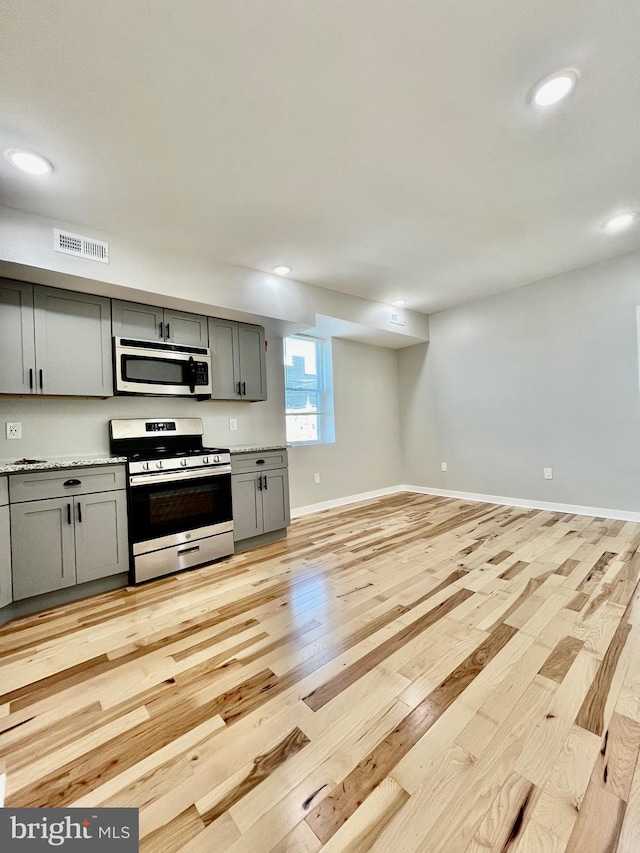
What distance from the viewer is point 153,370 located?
308 centimetres

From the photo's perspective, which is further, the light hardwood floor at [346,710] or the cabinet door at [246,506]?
the cabinet door at [246,506]

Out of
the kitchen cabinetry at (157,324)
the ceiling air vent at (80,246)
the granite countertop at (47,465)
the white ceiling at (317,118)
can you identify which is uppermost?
the white ceiling at (317,118)

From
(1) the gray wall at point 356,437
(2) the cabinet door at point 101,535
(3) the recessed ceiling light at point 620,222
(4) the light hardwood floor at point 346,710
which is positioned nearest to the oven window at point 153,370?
(2) the cabinet door at point 101,535

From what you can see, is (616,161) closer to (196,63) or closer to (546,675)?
(196,63)

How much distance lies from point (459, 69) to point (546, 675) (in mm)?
2702

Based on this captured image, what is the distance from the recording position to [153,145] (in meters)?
1.97

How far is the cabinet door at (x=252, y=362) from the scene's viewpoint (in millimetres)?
3713

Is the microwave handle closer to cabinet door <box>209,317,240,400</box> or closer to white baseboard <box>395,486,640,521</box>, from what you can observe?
cabinet door <box>209,317,240,400</box>

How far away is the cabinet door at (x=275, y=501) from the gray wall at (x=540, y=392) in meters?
2.73

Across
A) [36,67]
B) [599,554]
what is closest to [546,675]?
[599,554]

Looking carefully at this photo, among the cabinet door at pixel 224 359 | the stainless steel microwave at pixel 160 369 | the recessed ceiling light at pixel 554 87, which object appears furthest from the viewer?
the cabinet door at pixel 224 359

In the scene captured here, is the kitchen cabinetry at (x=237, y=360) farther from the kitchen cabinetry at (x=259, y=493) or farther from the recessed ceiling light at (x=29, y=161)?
the recessed ceiling light at (x=29, y=161)

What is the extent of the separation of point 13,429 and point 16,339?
66 centimetres

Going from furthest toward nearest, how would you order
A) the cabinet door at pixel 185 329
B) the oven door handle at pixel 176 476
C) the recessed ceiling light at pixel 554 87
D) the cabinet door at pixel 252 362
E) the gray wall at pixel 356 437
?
the gray wall at pixel 356 437 → the cabinet door at pixel 252 362 → the cabinet door at pixel 185 329 → the oven door handle at pixel 176 476 → the recessed ceiling light at pixel 554 87
